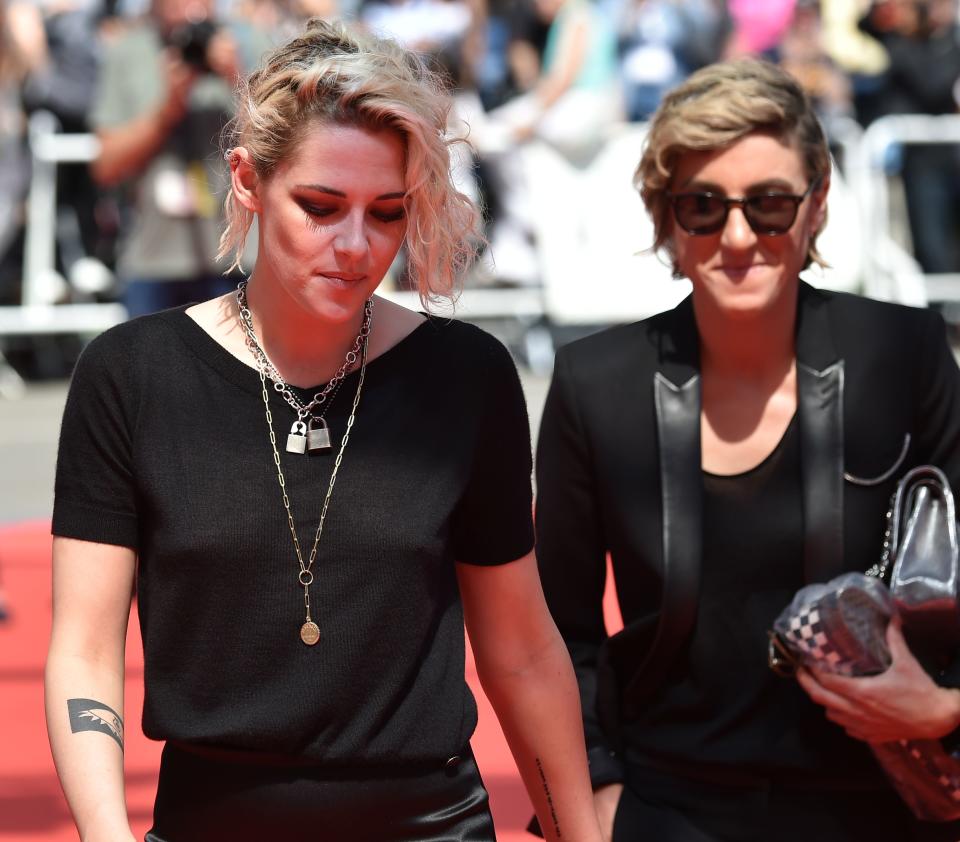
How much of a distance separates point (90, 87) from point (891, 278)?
507cm

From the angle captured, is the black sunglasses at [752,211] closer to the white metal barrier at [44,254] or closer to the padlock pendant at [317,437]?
the padlock pendant at [317,437]

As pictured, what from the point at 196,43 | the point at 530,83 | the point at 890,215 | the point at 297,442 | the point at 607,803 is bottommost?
the point at 890,215

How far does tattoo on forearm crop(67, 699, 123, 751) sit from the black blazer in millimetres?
1028

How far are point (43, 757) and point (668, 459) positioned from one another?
96.0 inches

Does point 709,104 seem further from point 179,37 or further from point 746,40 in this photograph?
point 746,40

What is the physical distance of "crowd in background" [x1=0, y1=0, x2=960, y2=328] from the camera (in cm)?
1037

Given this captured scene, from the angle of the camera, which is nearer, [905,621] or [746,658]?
[905,621]

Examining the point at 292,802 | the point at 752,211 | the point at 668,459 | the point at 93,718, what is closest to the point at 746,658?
the point at 668,459

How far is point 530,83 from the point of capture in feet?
36.0

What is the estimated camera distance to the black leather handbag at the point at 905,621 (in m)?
2.70

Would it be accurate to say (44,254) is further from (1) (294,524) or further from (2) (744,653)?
(1) (294,524)

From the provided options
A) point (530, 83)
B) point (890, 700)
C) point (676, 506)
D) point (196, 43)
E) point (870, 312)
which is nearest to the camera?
point (890, 700)

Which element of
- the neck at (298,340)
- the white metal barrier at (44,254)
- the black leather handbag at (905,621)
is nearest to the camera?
the neck at (298,340)

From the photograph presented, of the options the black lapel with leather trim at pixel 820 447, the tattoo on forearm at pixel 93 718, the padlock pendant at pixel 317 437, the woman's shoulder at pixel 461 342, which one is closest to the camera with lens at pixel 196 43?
the black lapel with leather trim at pixel 820 447
